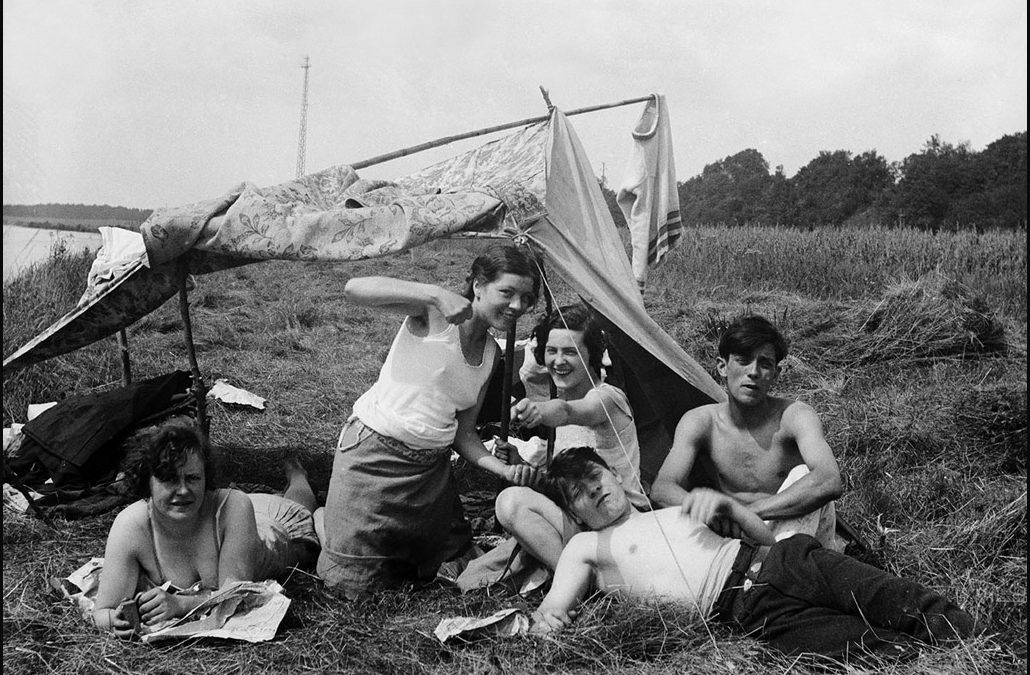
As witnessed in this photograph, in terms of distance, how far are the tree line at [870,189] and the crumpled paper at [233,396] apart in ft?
76.6

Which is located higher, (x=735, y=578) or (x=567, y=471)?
(x=567, y=471)

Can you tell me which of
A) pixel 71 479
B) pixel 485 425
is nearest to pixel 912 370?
pixel 485 425

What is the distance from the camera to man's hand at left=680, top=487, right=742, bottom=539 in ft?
9.05

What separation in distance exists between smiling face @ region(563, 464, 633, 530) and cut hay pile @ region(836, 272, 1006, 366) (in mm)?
4221

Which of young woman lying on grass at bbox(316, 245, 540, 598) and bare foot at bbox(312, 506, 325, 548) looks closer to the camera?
young woman lying on grass at bbox(316, 245, 540, 598)

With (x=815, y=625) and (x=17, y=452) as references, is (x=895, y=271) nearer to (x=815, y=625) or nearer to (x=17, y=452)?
(x=815, y=625)

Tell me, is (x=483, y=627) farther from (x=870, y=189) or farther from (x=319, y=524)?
(x=870, y=189)

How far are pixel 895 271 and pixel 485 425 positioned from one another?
664 centimetres

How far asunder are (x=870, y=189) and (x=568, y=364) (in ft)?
121

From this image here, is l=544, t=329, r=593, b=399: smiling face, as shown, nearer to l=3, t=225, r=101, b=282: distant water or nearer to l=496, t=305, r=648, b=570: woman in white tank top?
l=496, t=305, r=648, b=570: woman in white tank top

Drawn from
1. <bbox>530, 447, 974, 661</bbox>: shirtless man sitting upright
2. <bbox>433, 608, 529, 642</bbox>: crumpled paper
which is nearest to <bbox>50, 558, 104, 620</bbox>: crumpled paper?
<bbox>433, 608, 529, 642</bbox>: crumpled paper

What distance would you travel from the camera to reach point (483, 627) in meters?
2.79

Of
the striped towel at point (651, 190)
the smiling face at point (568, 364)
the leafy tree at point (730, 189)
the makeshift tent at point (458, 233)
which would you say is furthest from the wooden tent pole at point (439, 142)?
the leafy tree at point (730, 189)

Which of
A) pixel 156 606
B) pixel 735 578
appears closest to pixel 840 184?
pixel 735 578
